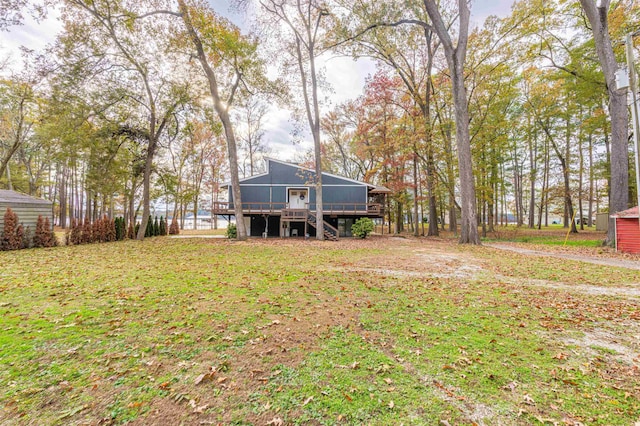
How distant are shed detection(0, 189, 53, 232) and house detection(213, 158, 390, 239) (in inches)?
354

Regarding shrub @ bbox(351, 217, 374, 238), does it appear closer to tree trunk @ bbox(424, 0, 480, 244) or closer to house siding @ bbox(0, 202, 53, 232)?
tree trunk @ bbox(424, 0, 480, 244)

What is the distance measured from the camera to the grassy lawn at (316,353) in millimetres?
2014

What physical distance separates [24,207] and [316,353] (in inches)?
647

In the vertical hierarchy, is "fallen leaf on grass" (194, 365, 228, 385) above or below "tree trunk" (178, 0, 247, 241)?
below

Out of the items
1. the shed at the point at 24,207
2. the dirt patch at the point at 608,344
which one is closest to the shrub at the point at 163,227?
the shed at the point at 24,207

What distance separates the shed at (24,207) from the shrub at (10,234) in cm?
27

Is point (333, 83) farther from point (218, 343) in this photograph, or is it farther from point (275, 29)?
point (218, 343)

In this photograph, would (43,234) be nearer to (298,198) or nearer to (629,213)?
(298,198)

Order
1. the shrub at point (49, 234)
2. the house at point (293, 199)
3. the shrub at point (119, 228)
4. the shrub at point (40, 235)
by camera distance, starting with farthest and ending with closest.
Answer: the house at point (293, 199) → the shrub at point (119, 228) → the shrub at point (49, 234) → the shrub at point (40, 235)

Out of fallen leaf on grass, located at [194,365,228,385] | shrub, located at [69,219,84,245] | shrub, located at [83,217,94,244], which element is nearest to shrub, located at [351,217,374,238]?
fallen leaf on grass, located at [194,365,228,385]

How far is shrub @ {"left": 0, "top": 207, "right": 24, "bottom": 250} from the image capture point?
10.9 m

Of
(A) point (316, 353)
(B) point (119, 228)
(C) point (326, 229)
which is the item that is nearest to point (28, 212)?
(B) point (119, 228)

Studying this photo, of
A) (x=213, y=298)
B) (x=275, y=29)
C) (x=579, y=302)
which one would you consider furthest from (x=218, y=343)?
(x=275, y=29)

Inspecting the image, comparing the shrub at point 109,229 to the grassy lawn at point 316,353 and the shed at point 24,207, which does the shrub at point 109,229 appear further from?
the grassy lawn at point 316,353
